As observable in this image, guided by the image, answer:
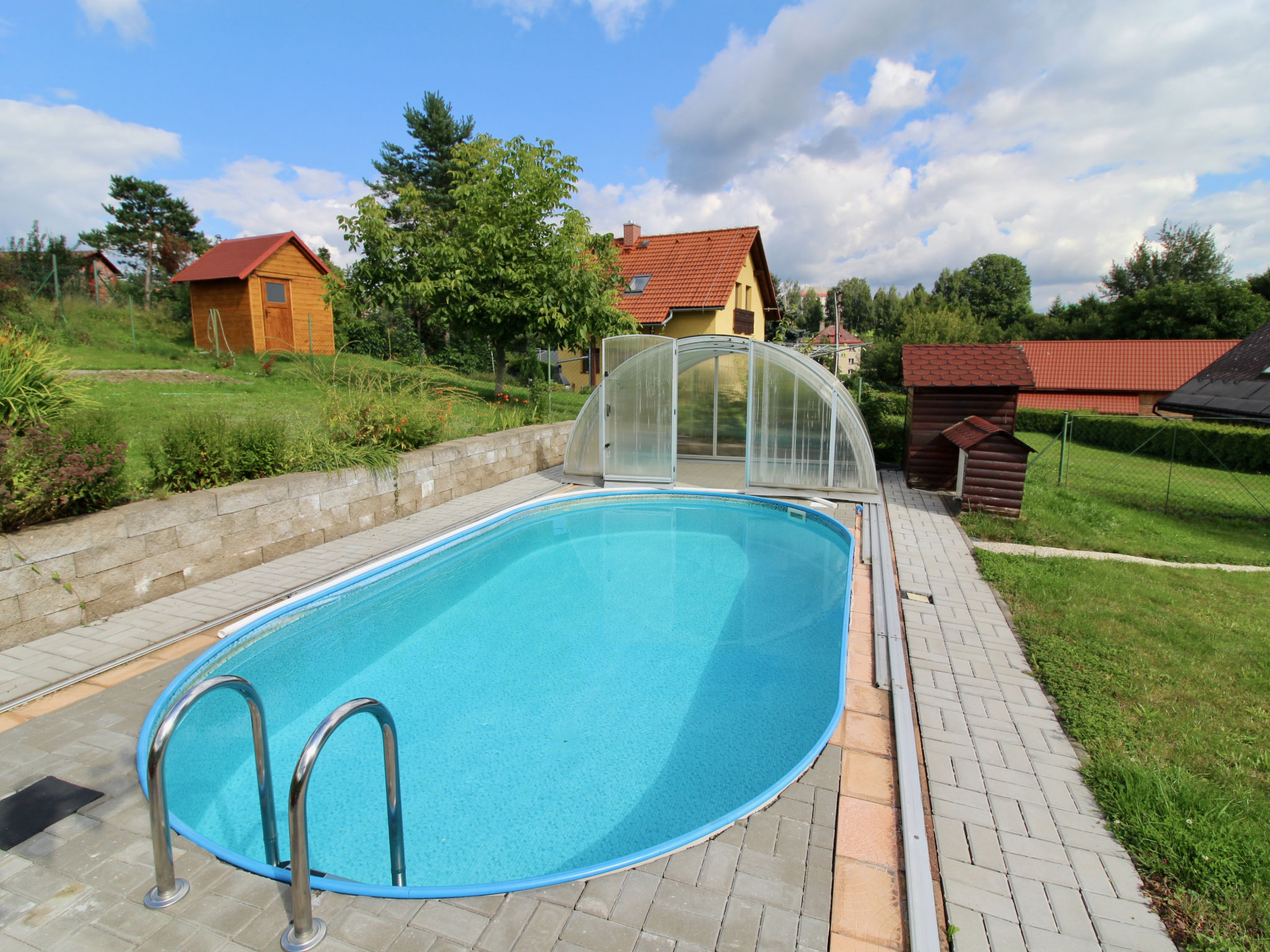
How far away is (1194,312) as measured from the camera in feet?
114

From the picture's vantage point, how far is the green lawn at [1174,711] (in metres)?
2.52

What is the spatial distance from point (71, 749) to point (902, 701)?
4.51m

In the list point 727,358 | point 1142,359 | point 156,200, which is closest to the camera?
point 727,358

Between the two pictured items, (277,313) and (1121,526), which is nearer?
(1121,526)

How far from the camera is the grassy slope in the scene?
8.24 metres

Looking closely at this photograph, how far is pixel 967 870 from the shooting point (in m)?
2.59

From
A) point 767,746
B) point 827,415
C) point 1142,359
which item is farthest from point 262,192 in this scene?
point 1142,359

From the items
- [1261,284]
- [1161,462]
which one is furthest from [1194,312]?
[1161,462]

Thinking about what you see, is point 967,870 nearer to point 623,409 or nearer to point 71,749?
point 71,749

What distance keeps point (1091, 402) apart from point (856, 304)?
49715mm

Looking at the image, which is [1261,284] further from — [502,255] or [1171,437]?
[502,255]

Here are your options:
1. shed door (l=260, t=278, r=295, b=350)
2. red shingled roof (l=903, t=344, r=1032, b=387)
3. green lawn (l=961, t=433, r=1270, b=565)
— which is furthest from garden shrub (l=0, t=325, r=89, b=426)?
shed door (l=260, t=278, r=295, b=350)

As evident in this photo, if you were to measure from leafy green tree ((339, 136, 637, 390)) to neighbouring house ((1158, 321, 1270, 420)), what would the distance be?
31.0 feet

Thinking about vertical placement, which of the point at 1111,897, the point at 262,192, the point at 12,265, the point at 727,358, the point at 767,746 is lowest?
the point at 767,746
